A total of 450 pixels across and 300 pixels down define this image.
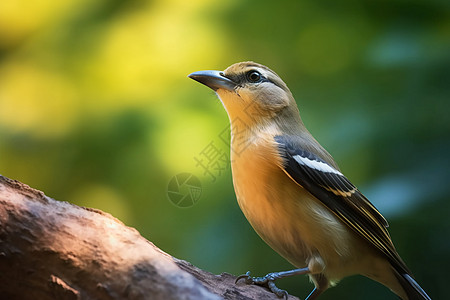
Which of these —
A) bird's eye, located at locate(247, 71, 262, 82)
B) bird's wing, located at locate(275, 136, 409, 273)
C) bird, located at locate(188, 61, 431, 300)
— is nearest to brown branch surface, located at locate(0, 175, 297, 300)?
bird, located at locate(188, 61, 431, 300)

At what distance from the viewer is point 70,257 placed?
5.91 feet

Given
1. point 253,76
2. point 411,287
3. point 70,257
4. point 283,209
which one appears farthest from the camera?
point 253,76

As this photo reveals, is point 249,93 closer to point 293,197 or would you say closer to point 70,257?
point 293,197

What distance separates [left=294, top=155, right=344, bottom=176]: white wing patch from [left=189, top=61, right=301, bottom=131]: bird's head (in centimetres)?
35

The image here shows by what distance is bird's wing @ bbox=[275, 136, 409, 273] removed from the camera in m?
2.58

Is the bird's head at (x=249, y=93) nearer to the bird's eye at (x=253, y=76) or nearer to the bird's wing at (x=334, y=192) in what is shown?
the bird's eye at (x=253, y=76)

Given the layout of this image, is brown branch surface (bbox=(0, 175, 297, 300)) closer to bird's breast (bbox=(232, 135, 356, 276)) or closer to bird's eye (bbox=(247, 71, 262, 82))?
bird's breast (bbox=(232, 135, 356, 276))

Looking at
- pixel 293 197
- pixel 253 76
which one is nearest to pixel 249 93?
pixel 253 76

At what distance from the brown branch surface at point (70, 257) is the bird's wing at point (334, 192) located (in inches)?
37.7

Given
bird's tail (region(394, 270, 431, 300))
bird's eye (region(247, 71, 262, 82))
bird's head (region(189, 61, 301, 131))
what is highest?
bird's eye (region(247, 71, 262, 82))

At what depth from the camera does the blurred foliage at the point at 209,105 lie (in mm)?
3789

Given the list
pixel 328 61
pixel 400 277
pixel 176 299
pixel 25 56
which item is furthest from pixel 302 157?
pixel 25 56

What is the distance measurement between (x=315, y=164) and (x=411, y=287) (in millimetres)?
934

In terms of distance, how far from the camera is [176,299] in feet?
5.23
